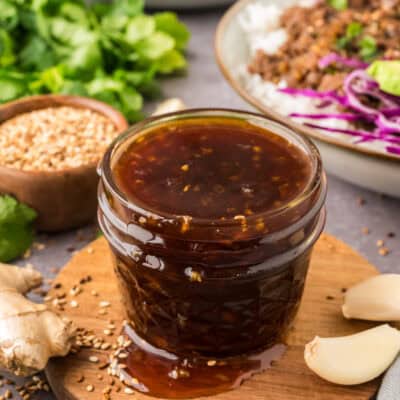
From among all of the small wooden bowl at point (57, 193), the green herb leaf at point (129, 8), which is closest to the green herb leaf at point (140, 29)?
the green herb leaf at point (129, 8)

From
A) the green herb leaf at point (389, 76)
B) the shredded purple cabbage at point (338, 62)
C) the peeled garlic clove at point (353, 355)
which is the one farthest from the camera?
the shredded purple cabbage at point (338, 62)

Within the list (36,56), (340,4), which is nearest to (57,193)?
(36,56)

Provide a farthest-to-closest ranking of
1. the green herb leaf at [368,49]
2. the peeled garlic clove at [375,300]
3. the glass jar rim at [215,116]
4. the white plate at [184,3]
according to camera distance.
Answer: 1. the white plate at [184,3]
2. the green herb leaf at [368,49]
3. the peeled garlic clove at [375,300]
4. the glass jar rim at [215,116]

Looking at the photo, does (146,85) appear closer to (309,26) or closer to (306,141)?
(309,26)

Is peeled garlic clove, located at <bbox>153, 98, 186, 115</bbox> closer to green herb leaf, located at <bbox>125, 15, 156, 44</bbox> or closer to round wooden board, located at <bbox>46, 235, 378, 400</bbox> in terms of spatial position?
green herb leaf, located at <bbox>125, 15, 156, 44</bbox>

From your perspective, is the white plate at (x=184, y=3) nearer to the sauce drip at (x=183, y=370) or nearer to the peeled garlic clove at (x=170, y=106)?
the peeled garlic clove at (x=170, y=106)

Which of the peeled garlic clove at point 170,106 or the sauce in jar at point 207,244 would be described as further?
the peeled garlic clove at point 170,106

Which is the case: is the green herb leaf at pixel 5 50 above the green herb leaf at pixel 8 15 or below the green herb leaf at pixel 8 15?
below

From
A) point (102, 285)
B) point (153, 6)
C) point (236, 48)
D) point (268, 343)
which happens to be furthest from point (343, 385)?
point (153, 6)
